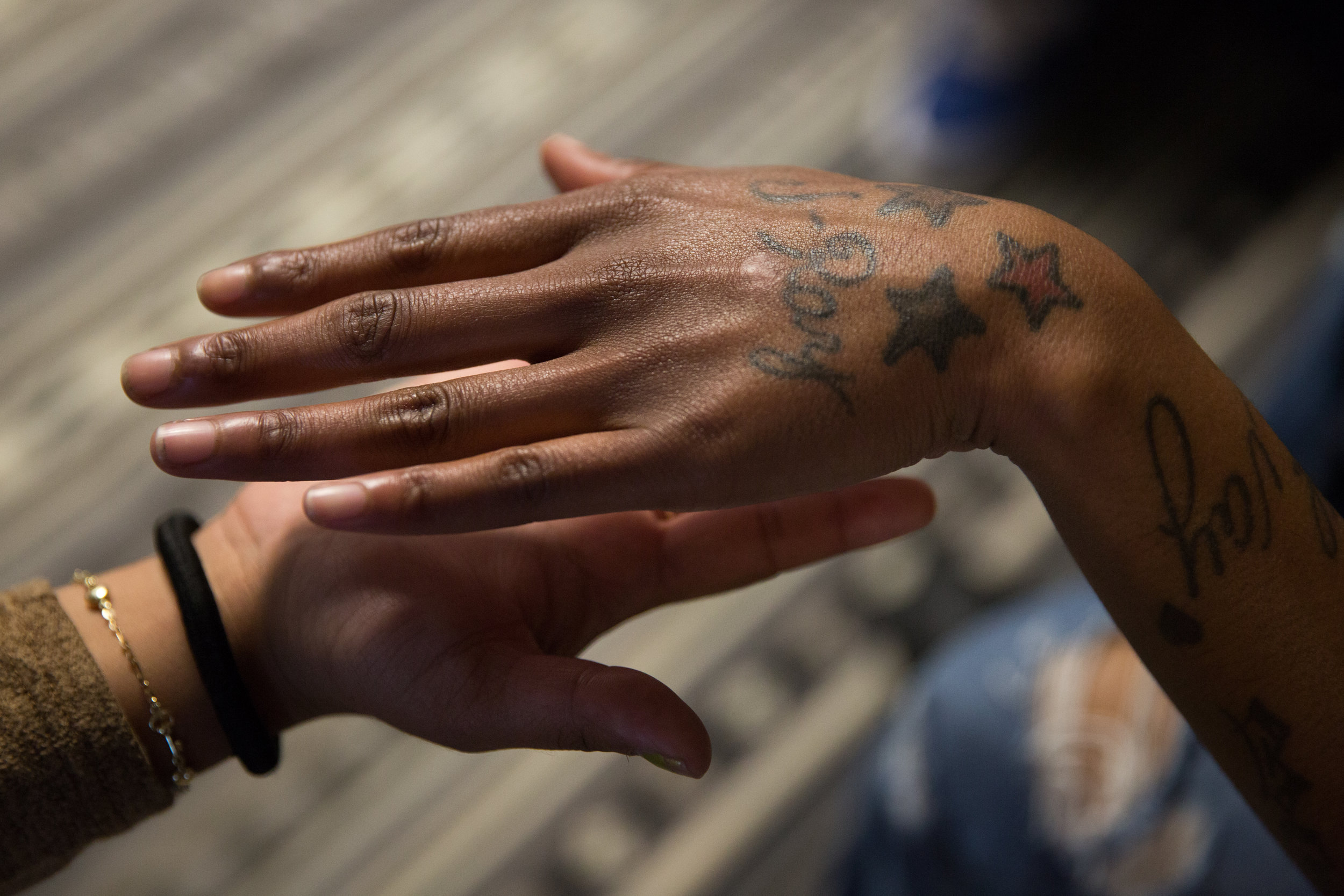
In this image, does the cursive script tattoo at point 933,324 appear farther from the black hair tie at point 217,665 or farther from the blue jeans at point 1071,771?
the black hair tie at point 217,665

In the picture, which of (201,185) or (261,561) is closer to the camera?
(261,561)

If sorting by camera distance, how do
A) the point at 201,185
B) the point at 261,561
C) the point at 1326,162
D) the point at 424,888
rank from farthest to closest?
the point at 1326,162 < the point at 201,185 < the point at 424,888 < the point at 261,561

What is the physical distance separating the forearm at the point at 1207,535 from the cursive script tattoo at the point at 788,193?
0.26 metres

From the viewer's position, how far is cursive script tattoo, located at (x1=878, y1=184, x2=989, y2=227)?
2.99 feet

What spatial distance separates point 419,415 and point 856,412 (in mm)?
383

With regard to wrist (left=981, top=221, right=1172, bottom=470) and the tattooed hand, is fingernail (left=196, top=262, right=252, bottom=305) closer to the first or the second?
the tattooed hand

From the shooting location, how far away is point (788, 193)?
3.14ft

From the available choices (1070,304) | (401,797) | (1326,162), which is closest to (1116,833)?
(1070,304)

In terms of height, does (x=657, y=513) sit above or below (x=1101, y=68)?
below

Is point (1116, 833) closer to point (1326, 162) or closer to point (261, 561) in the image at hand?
point (261, 561)

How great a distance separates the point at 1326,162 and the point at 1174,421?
6.02ft

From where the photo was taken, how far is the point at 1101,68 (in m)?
2.30

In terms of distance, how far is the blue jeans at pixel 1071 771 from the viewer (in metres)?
1.05

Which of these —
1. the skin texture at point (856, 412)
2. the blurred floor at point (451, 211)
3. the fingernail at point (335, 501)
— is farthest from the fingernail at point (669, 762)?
the blurred floor at point (451, 211)
